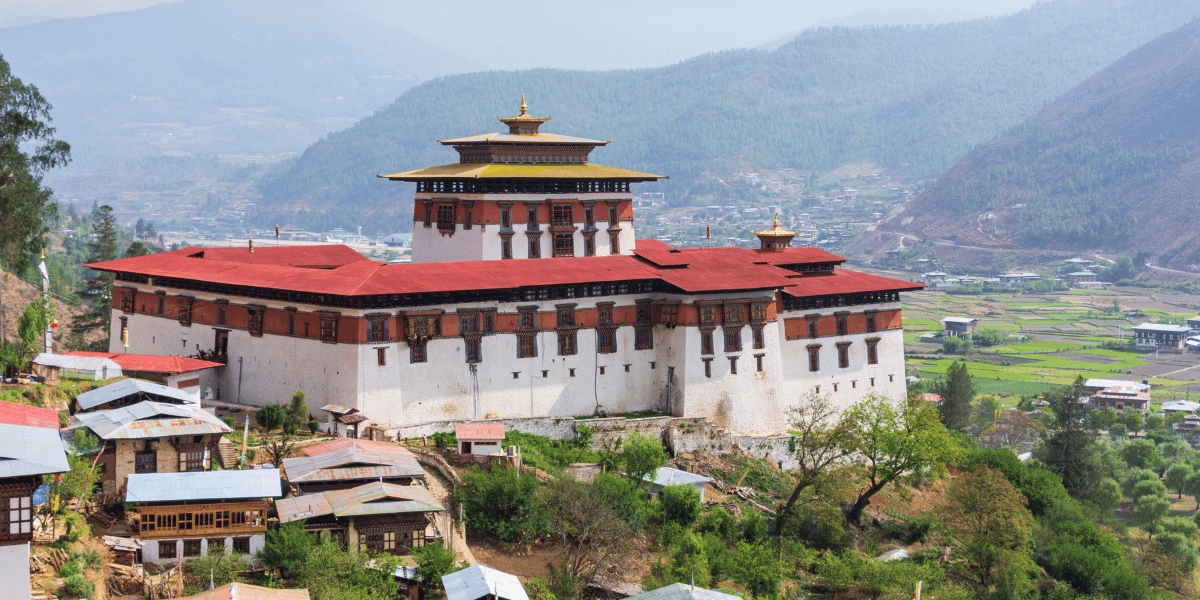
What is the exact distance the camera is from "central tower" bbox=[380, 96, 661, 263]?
67625mm

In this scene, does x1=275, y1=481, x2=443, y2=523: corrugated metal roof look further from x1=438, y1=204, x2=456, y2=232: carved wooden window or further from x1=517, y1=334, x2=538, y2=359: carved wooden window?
x1=438, y1=204, x2=456, y2=232: carved wooden window

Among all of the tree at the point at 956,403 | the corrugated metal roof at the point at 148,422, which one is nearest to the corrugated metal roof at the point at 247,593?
the corrugated metal roof at the point at 148,422

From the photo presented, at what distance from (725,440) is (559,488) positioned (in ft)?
47.8

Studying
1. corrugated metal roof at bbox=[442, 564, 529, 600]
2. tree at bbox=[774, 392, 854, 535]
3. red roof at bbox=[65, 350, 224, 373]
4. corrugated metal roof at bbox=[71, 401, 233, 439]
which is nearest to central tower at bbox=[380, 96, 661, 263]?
tree at bbox=[774, 392, 854, 535]

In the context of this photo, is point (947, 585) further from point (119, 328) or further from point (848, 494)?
point (119, 328)

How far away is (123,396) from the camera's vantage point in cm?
4734

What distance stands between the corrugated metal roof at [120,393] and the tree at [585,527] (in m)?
14.5

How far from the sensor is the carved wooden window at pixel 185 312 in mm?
62656

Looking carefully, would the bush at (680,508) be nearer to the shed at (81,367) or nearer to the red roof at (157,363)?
the red roof at (157,363)

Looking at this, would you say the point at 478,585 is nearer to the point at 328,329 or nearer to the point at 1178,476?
the point at 328,329

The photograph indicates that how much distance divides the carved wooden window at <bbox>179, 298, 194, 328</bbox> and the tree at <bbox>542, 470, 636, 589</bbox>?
21.0 metres

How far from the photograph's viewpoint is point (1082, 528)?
2657 inches

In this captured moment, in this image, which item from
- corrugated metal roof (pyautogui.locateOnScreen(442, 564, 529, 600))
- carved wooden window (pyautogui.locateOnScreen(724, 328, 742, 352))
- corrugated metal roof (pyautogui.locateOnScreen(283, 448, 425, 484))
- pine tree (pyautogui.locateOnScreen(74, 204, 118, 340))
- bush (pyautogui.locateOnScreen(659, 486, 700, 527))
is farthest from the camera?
pine tree (pyautogui.locateOnScreen(74, 204, 118, 340))

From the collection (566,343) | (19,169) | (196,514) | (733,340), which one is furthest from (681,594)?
(19,169)
